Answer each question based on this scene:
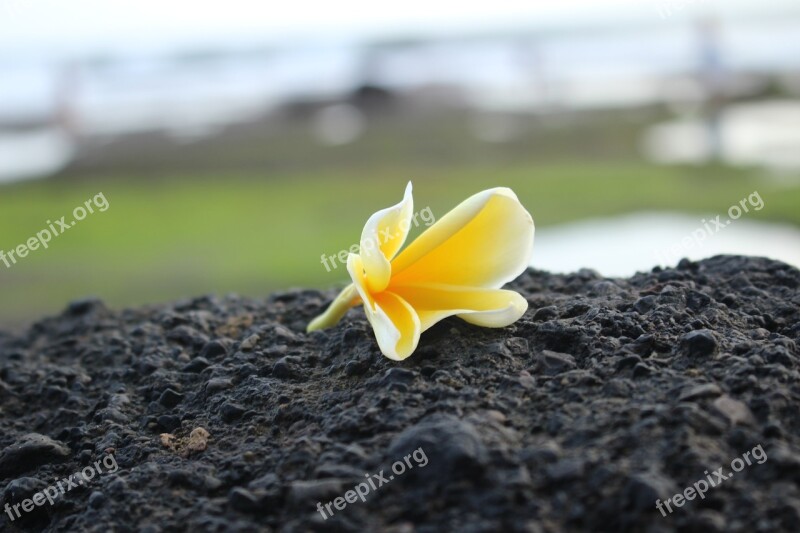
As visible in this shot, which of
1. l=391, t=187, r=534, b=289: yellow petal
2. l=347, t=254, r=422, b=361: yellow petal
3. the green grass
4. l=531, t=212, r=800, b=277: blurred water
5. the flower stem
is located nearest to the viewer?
l=347, t=254, r=422, b=361: yellow petal

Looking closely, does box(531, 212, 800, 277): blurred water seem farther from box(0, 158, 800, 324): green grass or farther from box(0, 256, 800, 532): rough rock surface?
box(0, 256, 800, 532): rough rock surface

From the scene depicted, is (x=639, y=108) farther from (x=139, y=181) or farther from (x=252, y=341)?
(x=252, y=341)

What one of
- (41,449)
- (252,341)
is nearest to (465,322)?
(252,341)

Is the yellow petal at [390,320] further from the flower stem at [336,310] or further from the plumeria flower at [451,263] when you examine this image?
the flower stem at [336,310]

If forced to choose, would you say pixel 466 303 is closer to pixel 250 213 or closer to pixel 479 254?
pixel 479 254

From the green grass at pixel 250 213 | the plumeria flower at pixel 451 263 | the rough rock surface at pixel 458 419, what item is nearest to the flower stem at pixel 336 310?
the rough rock surface at pixel 458 419

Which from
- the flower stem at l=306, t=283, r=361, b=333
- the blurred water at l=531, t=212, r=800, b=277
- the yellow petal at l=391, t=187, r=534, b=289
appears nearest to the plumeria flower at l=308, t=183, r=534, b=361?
the yellow petal at l=391, t=187, r=534, b=289
